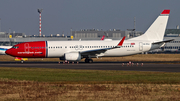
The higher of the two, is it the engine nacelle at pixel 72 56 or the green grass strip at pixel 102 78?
the engine nacelle at pixel 72 56

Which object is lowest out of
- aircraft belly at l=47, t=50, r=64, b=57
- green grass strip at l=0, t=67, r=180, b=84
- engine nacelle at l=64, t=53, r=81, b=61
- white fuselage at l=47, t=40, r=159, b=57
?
green grass strip at l=0, t=67, r=180, b=84

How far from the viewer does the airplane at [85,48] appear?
47.5 m

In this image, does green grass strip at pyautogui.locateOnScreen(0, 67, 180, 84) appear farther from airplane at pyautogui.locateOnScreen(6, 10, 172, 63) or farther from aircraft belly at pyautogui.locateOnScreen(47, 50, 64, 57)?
aircraft belly at pyautogui.locateOnScreen(47, 50, 64, 57)

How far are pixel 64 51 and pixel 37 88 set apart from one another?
94.6 ft

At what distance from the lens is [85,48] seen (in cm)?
4838

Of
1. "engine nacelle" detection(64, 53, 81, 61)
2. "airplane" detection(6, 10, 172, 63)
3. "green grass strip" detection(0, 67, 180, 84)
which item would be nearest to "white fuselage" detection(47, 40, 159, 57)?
"airplane" detection(6, 10, 172, 63)

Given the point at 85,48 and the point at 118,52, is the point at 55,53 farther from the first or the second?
Answer: the point at 118,52

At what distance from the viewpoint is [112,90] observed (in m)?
18.7

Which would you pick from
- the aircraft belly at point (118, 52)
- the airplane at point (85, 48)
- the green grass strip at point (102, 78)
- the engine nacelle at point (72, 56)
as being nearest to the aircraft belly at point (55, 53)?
the airplane at point (85, 48)

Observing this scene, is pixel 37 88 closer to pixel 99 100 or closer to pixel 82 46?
pixel 99 100

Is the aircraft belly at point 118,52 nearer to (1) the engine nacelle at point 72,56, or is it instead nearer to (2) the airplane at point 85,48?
(2) the airplane at point 85,48

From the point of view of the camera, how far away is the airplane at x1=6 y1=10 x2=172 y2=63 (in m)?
47.5

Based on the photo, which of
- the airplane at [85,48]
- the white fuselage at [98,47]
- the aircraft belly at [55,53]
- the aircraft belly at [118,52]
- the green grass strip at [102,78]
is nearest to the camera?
the green grass strip at [102,78]

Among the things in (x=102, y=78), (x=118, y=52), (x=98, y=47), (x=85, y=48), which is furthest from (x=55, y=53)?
(x=102, y=78)
